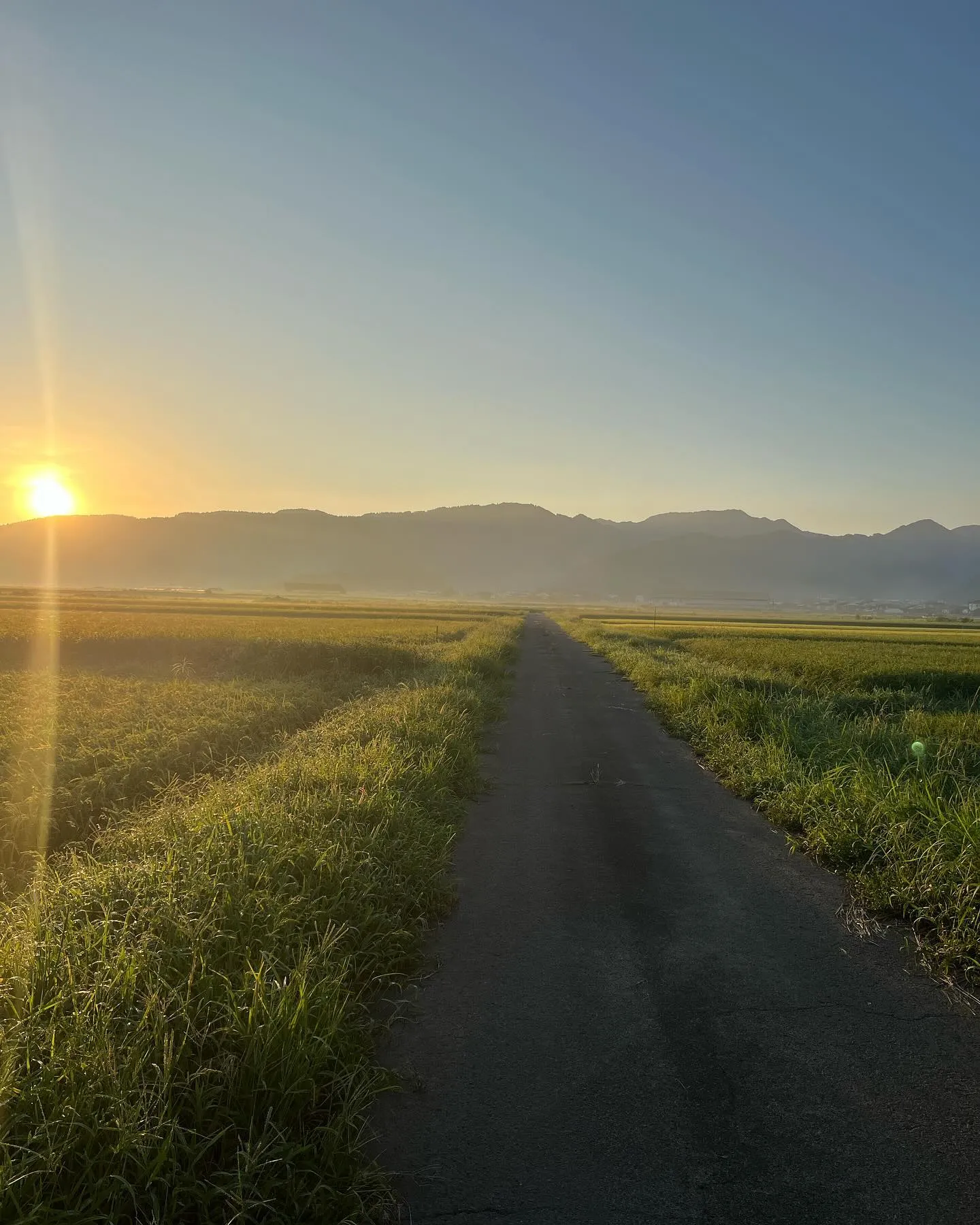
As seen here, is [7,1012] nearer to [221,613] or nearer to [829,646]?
[829,646]

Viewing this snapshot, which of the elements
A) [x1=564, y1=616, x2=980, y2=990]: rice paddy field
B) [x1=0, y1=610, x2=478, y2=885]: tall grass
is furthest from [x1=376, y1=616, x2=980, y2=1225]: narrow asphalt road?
[x1=0, y1=610, x2=478, y2=885]: tall grass

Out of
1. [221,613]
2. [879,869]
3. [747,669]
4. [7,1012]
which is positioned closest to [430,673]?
[747,669]

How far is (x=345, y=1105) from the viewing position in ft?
10.4

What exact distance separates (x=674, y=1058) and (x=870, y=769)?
569cm

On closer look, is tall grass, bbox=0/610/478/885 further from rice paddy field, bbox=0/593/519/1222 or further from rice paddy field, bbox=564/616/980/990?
rice paddy field, bbox=564/616/980/990

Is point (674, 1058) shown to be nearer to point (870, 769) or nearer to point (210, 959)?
point (210, 959)

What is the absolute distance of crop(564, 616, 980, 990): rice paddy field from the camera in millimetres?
5590

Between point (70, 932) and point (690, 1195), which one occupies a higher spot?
point (70, 932)

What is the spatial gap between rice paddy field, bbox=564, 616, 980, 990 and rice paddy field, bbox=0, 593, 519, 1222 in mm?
3921

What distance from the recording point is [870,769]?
27.1 feet

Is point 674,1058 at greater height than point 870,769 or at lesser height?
lesser

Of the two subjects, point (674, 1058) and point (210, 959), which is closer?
point (674, 1058)

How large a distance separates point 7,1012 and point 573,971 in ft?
11.2

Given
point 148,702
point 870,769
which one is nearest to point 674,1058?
point 870,769
